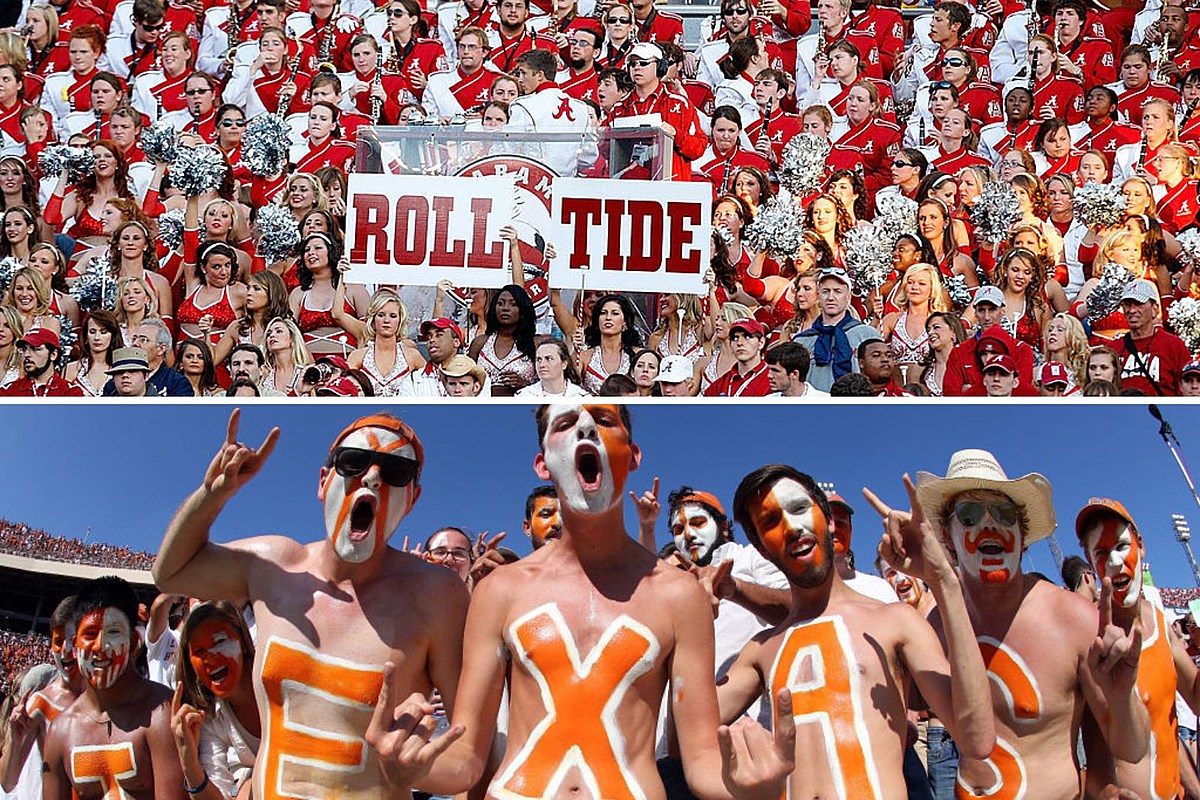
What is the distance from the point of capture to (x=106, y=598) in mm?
3449

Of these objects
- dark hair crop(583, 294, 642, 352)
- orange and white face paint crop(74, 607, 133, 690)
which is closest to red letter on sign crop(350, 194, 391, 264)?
dark hair crop(583, 294, 642, 352)

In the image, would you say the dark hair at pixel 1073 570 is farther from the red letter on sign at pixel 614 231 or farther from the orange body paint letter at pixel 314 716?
the red letter on sign at pixel 614 231

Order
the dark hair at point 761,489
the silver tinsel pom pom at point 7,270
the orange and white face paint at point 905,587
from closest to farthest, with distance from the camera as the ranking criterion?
the dark hair at point 761,489, the orange and white face paint at point 905,587, the silver tinsel pom pom at point 7,270

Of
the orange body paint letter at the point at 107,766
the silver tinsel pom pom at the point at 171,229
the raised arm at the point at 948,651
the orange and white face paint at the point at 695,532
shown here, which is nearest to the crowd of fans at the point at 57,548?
the orange body paint letter at the point at 107,766

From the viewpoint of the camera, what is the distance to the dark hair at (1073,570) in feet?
11.1

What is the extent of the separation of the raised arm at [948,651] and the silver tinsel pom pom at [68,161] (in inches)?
214

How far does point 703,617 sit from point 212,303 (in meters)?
4.04

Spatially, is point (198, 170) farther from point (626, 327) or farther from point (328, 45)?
point (626, 327)

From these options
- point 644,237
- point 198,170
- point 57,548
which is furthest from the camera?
point 198,170

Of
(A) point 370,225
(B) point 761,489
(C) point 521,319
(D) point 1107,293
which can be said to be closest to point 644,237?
(C) point 521,319

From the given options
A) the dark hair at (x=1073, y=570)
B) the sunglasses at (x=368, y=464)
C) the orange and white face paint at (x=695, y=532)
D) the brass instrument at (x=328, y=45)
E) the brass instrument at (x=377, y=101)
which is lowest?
the dark hair at (x=1073, y=570)

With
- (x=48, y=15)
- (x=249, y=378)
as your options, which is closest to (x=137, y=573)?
(x=249, y=378)

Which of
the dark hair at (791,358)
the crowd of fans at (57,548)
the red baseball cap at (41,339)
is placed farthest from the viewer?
the red baseball cap at (41,339)

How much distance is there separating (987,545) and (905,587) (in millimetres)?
425
